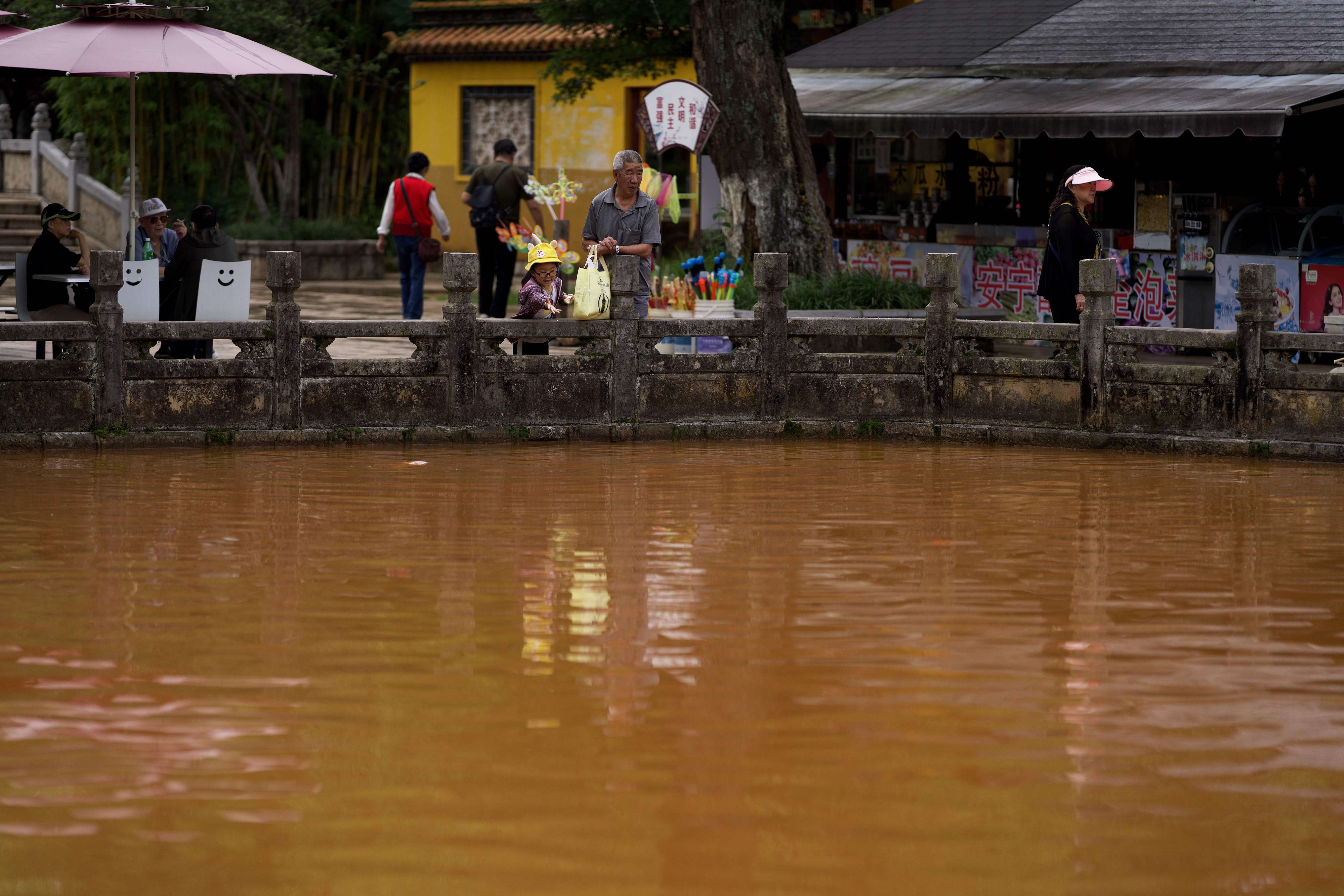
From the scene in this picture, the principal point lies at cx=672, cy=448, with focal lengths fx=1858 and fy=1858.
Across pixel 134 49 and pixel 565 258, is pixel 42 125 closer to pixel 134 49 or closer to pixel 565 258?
pixel 565 258

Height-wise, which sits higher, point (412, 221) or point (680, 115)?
point (680, 115)

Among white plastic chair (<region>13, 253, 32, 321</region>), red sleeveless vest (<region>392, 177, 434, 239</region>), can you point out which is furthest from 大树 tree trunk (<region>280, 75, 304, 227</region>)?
white plastic chair (<region>13, 253, 32, 321</region>)

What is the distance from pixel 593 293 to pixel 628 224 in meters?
0.58

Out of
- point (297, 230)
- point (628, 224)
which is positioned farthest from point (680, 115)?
point (297, 230)

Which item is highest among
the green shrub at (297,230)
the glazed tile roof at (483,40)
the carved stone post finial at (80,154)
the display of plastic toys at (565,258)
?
the glazed tile roof at (483,40)

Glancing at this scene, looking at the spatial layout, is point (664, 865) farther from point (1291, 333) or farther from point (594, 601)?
point (1291, 333)

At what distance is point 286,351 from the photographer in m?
12.1

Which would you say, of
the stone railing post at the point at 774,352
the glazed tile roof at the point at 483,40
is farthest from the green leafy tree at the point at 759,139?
the glazed tile roof at the point at 483,40

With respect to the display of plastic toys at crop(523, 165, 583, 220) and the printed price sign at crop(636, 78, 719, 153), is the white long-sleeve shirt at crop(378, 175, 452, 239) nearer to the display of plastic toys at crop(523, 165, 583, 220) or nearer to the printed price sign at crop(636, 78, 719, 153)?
the display of plastic toys at crop(523, 165, 583, 220)

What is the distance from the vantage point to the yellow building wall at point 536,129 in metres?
26.8

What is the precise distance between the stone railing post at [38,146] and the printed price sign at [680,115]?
14.2 meters

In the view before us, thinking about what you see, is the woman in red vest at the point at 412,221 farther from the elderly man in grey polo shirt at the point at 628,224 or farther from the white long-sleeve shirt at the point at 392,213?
the elderly man in grey polo shirt at the point at 628,224

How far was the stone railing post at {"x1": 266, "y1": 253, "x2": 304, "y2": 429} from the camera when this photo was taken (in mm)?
12062

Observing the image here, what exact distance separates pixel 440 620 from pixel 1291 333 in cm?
654
